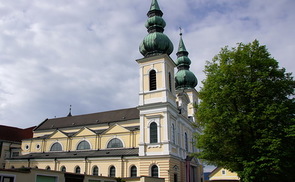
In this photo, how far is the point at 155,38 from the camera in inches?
1272

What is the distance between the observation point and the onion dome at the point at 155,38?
106 feet

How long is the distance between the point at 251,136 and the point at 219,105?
2.92 m

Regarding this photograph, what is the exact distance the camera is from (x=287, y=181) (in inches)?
706

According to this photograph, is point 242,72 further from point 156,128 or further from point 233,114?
point 156,128

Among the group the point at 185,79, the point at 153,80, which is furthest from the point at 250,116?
the point at 185,79

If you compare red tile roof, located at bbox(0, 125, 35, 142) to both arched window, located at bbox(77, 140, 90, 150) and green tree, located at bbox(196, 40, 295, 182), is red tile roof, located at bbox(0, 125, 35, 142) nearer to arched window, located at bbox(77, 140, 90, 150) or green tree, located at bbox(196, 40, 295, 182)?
arched window, located at bbox(77, 140, 90, 150)

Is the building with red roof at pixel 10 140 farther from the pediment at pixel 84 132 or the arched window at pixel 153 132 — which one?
the arched window at pixel 153 132

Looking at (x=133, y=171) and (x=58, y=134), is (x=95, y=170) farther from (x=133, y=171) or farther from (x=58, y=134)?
(x=58, y=134)

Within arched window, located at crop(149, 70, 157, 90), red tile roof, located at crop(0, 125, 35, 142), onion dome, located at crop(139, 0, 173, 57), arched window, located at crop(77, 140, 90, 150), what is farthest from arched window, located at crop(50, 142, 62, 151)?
onion dome, located at crop(139, 0, 173, 57)

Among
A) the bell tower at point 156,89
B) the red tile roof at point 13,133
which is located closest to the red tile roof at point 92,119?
the bell tower at point 156,89

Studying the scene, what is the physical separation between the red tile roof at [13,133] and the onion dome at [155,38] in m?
29.0

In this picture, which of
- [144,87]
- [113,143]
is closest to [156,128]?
[144,87]

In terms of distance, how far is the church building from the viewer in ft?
94.5

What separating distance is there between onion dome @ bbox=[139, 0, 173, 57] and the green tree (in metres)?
12.8
